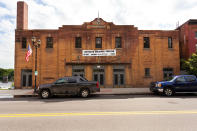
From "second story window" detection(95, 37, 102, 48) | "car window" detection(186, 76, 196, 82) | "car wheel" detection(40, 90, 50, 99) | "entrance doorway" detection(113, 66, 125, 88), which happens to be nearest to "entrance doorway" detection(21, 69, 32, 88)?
"car wheel" detection(40, 90, 50, 99)

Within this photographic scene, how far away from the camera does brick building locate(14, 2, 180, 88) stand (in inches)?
711

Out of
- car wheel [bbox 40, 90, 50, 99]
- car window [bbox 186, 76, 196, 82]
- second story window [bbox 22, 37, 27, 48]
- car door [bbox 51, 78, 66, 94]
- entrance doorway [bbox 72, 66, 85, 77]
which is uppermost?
second story window [bbox 22, 37, 27, 48]

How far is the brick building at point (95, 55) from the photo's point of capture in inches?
711

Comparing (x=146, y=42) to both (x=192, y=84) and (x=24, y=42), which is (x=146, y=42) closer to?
(x=192, y=84)

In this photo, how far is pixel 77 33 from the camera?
18484 millimetres

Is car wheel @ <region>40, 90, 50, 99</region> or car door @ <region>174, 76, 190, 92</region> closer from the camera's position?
car wheel @ <region>40, 90, 50, 99</region>

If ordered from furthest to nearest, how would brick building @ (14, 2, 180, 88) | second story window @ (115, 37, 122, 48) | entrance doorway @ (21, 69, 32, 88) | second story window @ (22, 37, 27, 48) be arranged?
second story window @ (115, 37, 122, 48)
second story window @ (22, 37, 27, 48)
brick building @ (14, 2, 180, 88)
entrance doorway @ (21, 69, 32, 88)

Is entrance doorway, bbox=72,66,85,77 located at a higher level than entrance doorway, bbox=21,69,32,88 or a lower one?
higher

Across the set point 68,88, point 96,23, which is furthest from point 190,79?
point 96,23

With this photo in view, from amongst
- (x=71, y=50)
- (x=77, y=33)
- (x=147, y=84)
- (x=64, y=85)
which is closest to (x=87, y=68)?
(x=71, y=50)

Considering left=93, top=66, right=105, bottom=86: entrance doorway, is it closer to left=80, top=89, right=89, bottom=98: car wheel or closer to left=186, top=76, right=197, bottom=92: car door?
left=80, top=89, right=89, bottom=98: car wheel

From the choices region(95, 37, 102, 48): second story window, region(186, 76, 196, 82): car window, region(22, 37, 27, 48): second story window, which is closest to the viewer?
region(186, 76, 196, 82): car window

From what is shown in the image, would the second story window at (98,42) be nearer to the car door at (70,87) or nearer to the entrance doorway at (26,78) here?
the car door at (70,87)

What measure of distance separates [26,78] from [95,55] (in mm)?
9986
